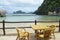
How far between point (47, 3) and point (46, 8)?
246 centimetres

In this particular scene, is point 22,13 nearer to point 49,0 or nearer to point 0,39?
point 49,0

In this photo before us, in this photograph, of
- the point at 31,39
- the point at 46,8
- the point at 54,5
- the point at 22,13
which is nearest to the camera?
the point at 31,39

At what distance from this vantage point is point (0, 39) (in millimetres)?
8086

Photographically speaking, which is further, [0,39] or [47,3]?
[47,3]

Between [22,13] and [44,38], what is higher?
[44,38]

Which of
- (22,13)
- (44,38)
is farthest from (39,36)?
(22,13)

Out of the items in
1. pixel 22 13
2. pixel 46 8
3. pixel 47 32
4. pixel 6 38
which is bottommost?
pixel 22 13

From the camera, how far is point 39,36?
7.19 metres

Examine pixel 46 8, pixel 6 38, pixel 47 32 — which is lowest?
pixel 46 8

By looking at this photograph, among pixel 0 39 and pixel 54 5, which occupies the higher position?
pixel 0 39

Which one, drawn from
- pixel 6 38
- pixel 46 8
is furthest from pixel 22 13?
pixel 6 38

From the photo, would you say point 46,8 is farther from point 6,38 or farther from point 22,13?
point 6,38

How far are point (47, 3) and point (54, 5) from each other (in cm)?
529

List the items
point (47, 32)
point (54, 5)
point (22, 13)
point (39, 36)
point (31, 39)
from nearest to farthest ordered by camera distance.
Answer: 1. point (47, 32)
2. point (39, 36)
3. point (31, 39)
4. point (54, 5)
5. point (22, 13)
